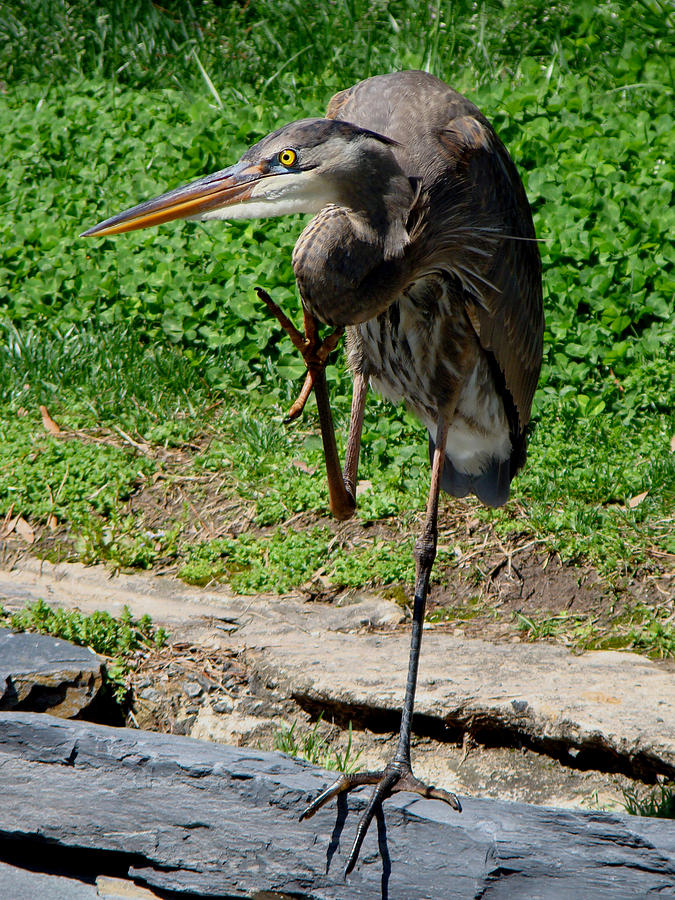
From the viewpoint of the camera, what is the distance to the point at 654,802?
3.04m

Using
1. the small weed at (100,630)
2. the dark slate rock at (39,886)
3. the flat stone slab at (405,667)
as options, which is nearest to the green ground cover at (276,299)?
the flat stone slab at (405,667)

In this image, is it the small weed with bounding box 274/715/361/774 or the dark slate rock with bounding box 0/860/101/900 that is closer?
the dark slate rock with bounding box 0/860/101/900

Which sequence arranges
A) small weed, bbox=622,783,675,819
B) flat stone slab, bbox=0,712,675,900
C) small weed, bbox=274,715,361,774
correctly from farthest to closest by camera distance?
1. small weed, bbox=274,715,361,774
2. small weed, bbox=622,783,675,819
3. flat stone slab, bbox=0,712,675,900

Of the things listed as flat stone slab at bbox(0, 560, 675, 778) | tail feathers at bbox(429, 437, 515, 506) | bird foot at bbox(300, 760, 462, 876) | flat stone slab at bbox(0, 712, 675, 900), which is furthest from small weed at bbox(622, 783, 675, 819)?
tail feathers at bbox(429, 437, 515, 506)

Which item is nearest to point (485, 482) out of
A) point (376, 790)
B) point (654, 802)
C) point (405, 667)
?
point (405, 667)

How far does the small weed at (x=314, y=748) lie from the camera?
3.31 meters

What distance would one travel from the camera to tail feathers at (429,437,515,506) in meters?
4.16

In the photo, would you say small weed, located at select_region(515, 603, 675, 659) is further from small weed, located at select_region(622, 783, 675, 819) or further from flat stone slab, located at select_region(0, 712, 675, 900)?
flat stone slab, located at select_region(0, 712, 675, 900)

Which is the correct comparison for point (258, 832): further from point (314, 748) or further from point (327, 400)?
point (327, 400)

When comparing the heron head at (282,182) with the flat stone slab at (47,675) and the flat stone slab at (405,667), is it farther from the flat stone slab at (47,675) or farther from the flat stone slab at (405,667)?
the flat stone slab at (405,667)

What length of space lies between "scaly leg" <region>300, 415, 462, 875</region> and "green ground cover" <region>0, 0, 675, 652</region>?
2.83ft

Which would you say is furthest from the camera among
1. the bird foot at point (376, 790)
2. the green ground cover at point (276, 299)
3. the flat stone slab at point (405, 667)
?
the green ground cover at point (276, 299)

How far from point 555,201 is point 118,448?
257 cm

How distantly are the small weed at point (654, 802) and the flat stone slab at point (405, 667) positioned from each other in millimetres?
52
